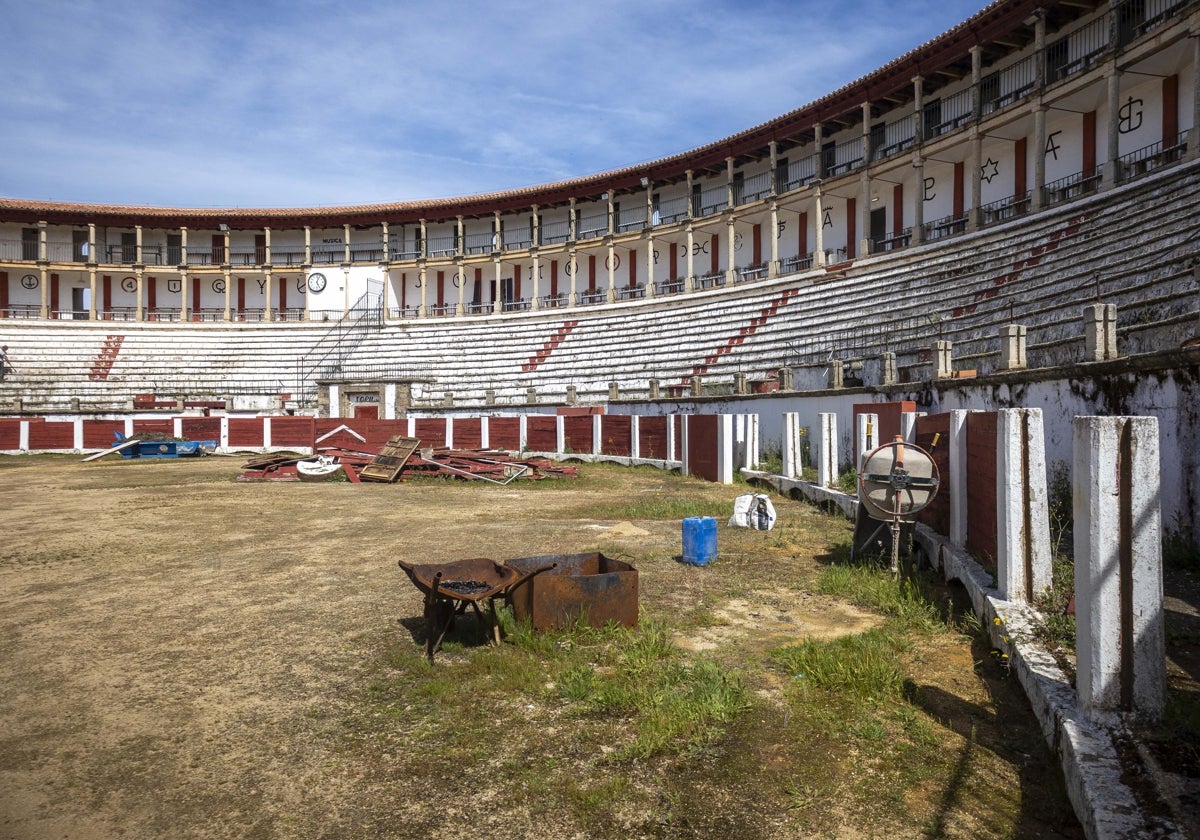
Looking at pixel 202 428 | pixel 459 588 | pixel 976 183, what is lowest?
pixel 459 588

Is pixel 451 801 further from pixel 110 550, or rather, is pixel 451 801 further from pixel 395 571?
pixel 110 550

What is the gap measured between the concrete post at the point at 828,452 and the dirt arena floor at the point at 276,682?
9.51 feet

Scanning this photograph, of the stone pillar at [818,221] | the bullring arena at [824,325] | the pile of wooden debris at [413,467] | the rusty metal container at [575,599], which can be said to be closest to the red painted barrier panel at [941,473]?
the bullring arena at [824,325]

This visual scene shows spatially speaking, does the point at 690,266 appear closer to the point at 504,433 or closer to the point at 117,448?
the point at 504,433

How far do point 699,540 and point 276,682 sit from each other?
13.9 feet

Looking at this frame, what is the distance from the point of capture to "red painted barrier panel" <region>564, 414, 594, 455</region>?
72.9 ft

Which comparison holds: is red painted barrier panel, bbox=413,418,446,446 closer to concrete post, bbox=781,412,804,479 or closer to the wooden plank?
the wooden plank

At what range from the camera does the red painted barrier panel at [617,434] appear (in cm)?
2104

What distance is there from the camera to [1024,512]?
4.81 metres

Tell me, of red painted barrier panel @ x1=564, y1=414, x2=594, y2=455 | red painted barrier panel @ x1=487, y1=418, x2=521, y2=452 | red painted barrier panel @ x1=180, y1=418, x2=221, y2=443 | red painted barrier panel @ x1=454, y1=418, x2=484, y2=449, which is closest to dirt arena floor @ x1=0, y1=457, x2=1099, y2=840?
red painted barrier panel @ x1=564, y1=414, x2=594, y2=455

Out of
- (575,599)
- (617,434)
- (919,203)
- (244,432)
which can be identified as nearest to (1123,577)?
(575,599)

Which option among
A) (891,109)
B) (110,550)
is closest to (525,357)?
(891,109)

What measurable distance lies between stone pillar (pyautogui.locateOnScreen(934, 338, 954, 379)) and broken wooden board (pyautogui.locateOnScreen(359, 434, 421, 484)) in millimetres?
11235

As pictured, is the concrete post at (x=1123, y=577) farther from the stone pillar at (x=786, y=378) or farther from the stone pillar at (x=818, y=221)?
the stone pillar at (x=818, y=221)
